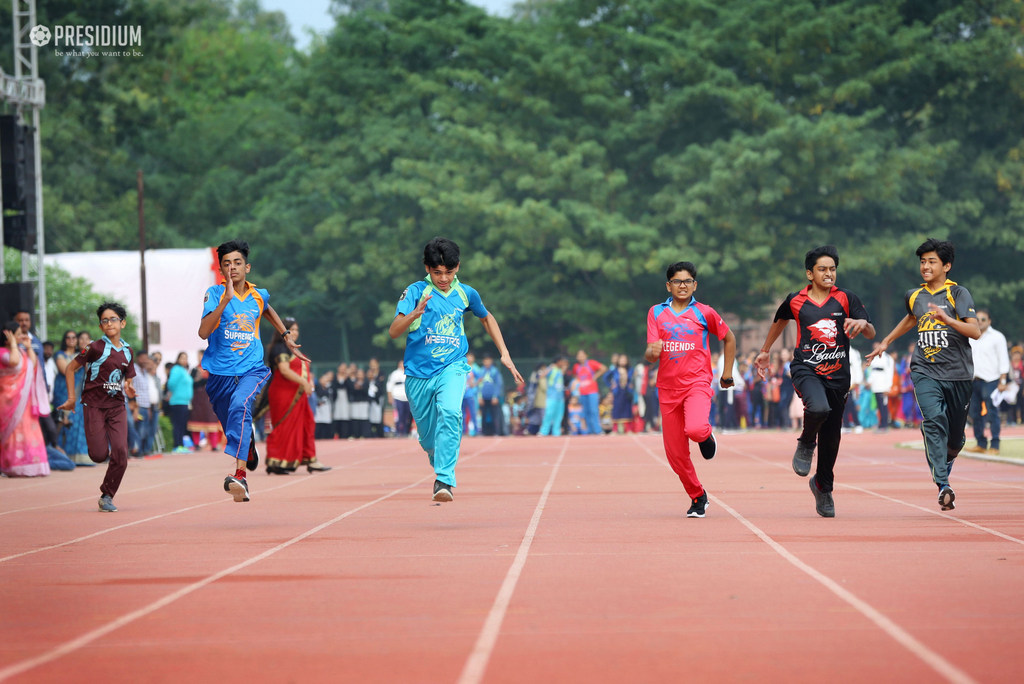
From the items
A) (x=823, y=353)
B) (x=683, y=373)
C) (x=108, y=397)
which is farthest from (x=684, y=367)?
(x=108, y=397)

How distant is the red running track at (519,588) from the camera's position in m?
5.38

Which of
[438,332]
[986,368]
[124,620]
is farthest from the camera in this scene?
[986,368]

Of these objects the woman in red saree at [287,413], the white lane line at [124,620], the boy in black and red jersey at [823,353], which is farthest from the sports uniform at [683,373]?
the woman in red saree at [287,413]

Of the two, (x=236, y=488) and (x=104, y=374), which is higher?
(x=104, y=374)

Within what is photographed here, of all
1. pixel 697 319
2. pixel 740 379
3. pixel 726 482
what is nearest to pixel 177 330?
pixel 740 379

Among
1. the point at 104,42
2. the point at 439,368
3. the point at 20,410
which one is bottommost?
the point at 20,410

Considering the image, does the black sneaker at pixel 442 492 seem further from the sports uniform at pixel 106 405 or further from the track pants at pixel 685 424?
the sports uniform at pixel 106 405

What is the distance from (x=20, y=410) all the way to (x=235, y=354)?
771 centimetres

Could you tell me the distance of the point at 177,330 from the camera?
1372 inches

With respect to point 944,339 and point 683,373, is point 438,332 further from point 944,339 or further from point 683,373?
point 944,339

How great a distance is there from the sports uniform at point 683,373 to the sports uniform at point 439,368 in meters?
1.42

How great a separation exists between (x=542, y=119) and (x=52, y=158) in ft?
54.8

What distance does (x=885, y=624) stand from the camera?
6.03m

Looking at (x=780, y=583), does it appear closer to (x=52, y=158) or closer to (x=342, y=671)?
(x=342, y=671)
